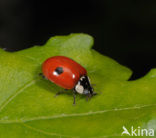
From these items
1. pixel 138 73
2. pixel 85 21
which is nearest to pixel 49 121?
pixel 138 73

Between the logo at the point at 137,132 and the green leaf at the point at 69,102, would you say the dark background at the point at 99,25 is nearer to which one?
the green leaf at the point at 69,102

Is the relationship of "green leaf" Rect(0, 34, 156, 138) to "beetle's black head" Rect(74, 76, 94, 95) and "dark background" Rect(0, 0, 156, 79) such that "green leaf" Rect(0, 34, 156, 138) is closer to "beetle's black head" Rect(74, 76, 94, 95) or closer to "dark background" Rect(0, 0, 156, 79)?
"beetle's black head" Rect(74, 76, 94, 95)

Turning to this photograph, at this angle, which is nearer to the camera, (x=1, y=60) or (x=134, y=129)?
(x=134, y=129)

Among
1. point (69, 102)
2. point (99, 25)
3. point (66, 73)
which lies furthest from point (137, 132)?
point (99, 25)

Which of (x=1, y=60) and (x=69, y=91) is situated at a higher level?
(x=1, y=60)

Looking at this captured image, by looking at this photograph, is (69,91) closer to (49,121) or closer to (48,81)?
(48,81)

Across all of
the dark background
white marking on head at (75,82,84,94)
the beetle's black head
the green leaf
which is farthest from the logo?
the dark background

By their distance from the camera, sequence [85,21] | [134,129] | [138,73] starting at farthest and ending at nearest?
[85,21], [138,73], [134,129]
